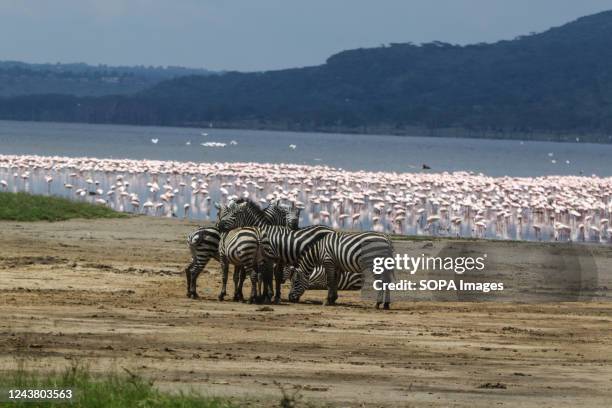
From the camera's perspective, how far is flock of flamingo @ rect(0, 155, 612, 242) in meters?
49.5

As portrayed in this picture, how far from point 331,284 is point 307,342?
515 cm

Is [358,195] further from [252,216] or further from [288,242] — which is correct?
[288,242]

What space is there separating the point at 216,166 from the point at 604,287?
48349 mm

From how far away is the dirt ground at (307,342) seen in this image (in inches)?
520

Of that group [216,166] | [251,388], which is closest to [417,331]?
[251,388]

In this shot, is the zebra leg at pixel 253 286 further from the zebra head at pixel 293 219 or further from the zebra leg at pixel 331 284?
the zebra head at pixel 293 219

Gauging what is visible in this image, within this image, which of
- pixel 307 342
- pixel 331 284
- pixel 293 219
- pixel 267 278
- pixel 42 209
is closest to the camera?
pixel 307 342

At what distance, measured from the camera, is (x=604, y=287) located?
2767 cm

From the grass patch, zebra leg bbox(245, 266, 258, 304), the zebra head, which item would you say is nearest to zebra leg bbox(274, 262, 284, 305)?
zebra leg bbox(245, 266, 258, 304)

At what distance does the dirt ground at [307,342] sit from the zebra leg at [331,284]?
36 cm

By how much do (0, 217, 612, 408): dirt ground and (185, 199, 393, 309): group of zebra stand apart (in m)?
0.38

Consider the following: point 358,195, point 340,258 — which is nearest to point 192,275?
point 340,258

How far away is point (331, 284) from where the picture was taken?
21.6 meters

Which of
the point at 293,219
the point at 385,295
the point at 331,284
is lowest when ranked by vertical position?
the point at 385,295
